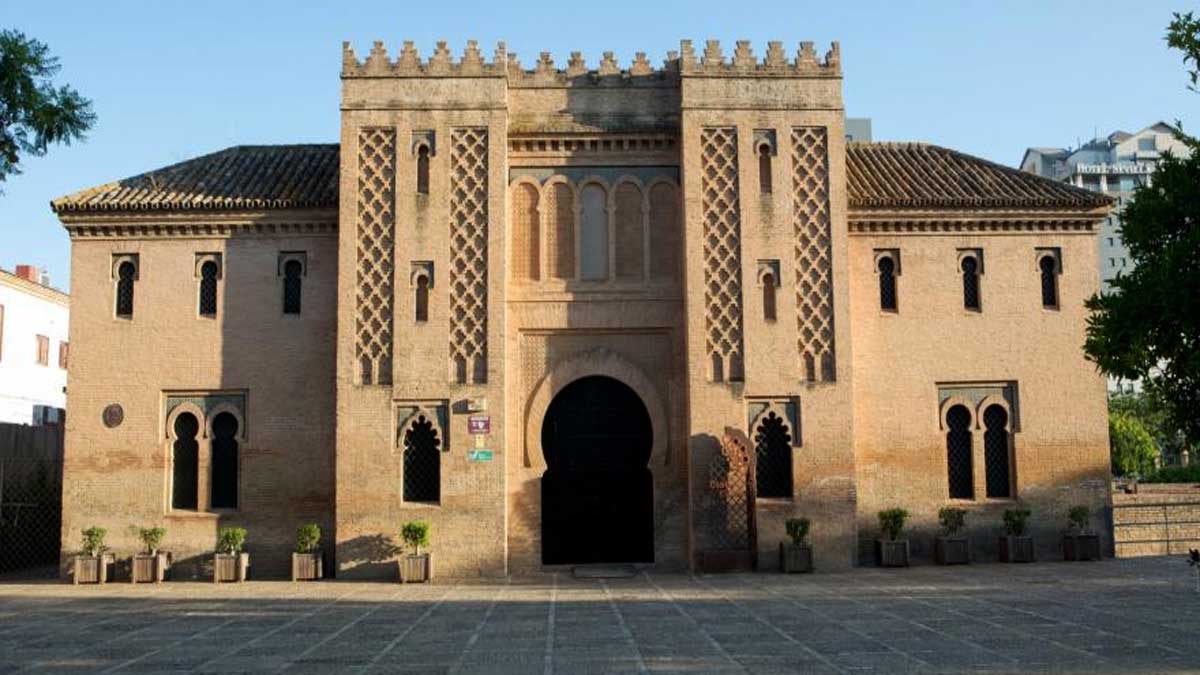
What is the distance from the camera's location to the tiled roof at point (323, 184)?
861 inches

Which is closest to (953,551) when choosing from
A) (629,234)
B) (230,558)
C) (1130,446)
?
(629,234)

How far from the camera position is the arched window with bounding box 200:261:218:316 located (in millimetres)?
22016

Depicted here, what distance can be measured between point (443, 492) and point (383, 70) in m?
8.49

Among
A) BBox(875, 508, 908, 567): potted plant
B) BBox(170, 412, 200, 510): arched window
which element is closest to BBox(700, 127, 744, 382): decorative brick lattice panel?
BBox(875, 508, 908, 567): potted plant

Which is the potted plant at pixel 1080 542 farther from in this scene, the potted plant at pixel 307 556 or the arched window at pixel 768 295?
the potted plant at pixel 307 556

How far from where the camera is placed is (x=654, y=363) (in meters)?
21.7

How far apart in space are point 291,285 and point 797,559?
11459mm

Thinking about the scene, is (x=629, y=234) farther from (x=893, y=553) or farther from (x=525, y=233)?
(x=893, y=553)

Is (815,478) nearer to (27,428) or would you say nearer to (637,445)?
(637,445)

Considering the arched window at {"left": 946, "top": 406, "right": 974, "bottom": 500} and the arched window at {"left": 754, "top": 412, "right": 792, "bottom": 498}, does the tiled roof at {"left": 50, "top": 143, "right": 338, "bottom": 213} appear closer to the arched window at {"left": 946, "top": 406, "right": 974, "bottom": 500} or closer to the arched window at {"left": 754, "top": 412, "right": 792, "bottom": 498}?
the arched window at {"left": 754, "top": 412, "right": 792, "bottom": 498}

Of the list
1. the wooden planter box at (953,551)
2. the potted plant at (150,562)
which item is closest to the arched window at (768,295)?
the wooden planter box at (953,551)

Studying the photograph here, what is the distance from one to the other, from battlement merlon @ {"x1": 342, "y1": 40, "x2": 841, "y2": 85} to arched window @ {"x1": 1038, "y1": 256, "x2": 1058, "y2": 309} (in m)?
6.02

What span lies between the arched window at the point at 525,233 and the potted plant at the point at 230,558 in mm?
7398

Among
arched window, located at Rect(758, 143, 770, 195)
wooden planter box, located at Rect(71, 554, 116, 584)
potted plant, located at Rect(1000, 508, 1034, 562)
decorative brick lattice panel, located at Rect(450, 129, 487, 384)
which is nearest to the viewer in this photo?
wooden planter box, located at Rect(71, 554, 116, 584)
